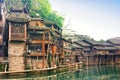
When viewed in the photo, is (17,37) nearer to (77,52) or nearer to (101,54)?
(77,52)

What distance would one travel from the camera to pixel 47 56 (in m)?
41.6

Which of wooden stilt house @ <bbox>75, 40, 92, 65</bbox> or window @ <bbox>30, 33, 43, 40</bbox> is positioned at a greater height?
window @ <bbox>30, 33, 43, 40</bbox>

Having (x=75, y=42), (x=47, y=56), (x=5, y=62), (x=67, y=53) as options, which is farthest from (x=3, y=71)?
(x=75, y=42)

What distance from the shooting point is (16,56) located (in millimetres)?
38375

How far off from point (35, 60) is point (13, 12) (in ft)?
34.4

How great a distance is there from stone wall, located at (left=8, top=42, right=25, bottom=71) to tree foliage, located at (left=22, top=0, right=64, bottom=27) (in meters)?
22.2

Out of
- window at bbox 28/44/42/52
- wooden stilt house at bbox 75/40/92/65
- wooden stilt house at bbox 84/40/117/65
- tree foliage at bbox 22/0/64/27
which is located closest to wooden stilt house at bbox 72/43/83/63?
wooden stilt house at bbox 75/40/92/65

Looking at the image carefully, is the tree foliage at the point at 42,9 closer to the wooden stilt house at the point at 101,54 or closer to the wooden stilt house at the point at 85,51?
the wooden stilt house at the point at 85,51

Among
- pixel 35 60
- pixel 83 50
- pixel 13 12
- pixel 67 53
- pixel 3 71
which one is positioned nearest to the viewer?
pixel 3 71

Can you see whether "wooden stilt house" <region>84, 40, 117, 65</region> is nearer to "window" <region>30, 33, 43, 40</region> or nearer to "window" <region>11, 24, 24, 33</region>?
"window" <region>30, 33, 43, 40</region>

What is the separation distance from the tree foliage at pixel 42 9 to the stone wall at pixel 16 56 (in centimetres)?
2218

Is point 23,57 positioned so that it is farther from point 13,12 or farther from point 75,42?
point 75,42

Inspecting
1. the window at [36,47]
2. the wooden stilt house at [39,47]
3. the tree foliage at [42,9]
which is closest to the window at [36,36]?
the wooden stilt house at [39,47]

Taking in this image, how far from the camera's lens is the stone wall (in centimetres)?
3769
